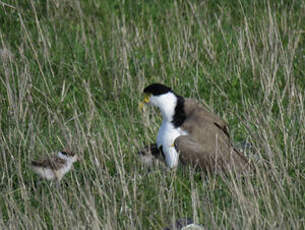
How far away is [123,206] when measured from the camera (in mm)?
5578

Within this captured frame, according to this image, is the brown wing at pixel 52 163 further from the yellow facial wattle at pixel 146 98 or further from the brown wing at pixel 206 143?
the yellow facial wattle at pixel 146 98

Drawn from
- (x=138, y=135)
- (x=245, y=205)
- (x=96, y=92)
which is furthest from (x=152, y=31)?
(x=245, y=205)

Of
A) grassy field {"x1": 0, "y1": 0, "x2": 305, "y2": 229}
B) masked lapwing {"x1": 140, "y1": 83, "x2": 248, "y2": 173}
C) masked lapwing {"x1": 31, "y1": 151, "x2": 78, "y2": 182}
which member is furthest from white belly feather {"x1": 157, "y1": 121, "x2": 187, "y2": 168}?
masked lapwing {"x1": 31, "y1": 151, "x2": 78, "y2": 182}

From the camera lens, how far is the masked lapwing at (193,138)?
6.58 m

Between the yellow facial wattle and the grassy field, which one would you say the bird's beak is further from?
the grassy field

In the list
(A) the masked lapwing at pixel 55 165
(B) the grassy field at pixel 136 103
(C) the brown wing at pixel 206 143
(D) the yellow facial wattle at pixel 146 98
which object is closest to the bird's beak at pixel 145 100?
(D) the yellow facial wattle at pixel 146 98

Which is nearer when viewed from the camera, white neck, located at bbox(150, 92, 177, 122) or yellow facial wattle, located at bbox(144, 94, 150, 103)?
white neck, located at bbox(150, 92, 177, 122)

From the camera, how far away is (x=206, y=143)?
675cm

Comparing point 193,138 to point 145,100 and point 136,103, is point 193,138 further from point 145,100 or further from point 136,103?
point 136,103

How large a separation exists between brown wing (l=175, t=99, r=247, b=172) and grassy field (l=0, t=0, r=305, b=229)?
0.14 m

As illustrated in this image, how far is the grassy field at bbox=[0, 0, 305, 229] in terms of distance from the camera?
550 cm

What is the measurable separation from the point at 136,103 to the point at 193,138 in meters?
1.27

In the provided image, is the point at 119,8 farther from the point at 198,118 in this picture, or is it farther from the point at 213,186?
the point at 213,186

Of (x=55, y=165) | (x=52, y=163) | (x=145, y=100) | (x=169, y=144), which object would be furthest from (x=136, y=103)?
(x=55, y=165)
